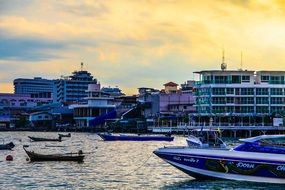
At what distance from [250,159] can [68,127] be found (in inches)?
6034

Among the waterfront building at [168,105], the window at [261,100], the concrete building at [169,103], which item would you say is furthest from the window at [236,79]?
the concrete building at [169,103]

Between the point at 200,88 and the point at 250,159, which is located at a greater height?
the point at 200,88

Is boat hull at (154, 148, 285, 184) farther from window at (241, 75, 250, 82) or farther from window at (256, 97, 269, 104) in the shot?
window at (256, 97, 269, 104)

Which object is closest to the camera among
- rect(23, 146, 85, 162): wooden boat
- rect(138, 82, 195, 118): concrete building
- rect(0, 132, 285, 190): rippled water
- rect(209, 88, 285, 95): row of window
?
rect(0, 132, 285, 190): rippled water

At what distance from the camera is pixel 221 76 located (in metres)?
127

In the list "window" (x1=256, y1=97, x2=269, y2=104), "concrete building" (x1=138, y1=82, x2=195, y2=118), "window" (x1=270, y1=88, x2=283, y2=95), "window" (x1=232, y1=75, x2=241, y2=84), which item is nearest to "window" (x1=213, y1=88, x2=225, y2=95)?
"window" (x1=232, y1=75, x2=241, y2=84)

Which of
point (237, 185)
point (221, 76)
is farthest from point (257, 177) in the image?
point (221, 76)

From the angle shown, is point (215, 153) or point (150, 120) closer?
point (215, 153)

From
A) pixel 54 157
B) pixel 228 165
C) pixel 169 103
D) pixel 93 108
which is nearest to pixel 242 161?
pixel 228 165

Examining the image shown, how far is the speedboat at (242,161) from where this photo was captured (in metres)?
33.6

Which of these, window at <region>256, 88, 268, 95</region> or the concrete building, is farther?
the concrete building

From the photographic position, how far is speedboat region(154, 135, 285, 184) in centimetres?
3356

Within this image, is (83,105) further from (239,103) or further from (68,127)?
(239,103)

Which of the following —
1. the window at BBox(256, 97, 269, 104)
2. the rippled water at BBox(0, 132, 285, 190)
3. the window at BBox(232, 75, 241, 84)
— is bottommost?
the rippled water at BBox(0, 132, 285, 190)
